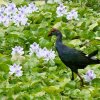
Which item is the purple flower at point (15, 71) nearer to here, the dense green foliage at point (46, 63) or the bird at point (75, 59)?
the dense green foliage at point (46, 63)

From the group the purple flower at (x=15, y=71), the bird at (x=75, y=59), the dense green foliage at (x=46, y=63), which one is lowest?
the dense green foliage at (x=46, y=63)

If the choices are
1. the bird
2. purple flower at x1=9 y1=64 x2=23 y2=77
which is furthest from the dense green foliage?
the bird

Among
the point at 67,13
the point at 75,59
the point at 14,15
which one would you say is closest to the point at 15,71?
the point at 75,59

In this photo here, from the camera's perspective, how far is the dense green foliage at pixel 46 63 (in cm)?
620

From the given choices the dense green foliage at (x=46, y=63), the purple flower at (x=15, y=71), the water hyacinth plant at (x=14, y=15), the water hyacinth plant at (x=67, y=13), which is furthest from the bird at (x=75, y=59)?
the water hyacinth plant at (x=67, y=13)

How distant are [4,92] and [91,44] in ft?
7.42

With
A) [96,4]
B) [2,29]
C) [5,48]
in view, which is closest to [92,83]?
[5,48]

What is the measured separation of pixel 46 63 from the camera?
7.27 metres

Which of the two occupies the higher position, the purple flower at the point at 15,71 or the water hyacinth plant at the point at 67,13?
the purple flower at the point at 15,71

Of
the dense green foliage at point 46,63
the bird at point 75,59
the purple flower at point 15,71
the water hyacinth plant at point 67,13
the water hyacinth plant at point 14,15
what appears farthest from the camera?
the water hyacinth plant at point 67,13

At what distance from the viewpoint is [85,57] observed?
653cm

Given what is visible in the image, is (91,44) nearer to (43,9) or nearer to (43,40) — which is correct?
(43,40)

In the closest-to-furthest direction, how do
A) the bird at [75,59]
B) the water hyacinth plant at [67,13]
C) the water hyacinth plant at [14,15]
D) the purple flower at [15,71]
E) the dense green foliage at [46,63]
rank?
the dense green foliage at [46,63] < the bird at [75,59] < the purple flower at [15,71] < the water hyacinth plant at [14,15] < the water hyacinth plant at [67,13]

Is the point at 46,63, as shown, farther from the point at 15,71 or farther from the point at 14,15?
the point at 14,15
